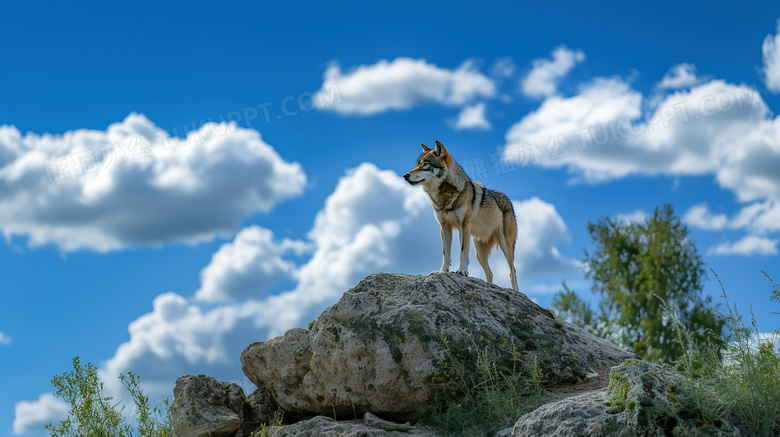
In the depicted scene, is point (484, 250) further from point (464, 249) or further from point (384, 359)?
point (384, 359)

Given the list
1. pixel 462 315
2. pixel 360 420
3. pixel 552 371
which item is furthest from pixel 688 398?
pixel 360 420

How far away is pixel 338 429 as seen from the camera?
26.9ft

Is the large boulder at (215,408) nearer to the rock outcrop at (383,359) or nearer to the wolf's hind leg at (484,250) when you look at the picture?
the rock outcrop at (383,359)

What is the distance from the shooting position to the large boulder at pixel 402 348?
878 cm

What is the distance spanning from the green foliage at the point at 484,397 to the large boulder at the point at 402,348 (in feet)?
0.40

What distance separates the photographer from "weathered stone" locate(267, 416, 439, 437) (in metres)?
8.03

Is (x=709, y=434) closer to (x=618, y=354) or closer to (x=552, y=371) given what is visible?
(x=552, y=371)

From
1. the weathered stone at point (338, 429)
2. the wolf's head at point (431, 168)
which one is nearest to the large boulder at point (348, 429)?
the weathered stone at point (338, 429)

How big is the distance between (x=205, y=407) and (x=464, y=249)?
526cm

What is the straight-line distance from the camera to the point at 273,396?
10.0m


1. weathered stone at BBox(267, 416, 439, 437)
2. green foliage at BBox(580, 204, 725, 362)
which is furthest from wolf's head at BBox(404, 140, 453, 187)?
green foliage at BBox(580, 204, 725, 362)

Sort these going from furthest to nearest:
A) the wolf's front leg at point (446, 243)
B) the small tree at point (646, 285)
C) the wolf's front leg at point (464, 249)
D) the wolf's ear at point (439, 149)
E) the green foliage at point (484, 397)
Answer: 1. the small tree at point (646, 285)
2. the wolf's ear at point (439, 149)
3. the wolf's front leg at point (446, 243)
4. the wolf's front leg at point (464, 249)
5. the green foliage at point (484, 397)

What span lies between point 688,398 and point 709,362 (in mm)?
1846

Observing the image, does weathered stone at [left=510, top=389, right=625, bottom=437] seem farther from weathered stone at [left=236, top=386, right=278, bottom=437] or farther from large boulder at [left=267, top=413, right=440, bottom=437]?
weathered stone at [left=236, top=386, right=278, bottom=437]
